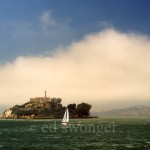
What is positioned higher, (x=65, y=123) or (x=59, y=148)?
(x=65, y=123)

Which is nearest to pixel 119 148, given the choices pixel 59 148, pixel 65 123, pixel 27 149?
pixel 59 148

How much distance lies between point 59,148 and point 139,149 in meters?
13.8

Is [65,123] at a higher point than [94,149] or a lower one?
higher

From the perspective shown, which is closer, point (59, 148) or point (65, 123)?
point (59, 148)

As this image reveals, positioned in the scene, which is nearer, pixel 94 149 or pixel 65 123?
pixel 94 149

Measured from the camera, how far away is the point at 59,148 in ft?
199

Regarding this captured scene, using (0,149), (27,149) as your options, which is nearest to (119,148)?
(27,149)

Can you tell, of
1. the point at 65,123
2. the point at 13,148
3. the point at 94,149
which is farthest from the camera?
the point at 65,123

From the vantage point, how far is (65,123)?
6599 inches

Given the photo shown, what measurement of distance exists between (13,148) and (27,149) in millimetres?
3337

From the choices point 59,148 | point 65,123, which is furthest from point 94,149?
point 65,123

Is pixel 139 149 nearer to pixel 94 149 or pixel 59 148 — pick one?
pixel 94 149

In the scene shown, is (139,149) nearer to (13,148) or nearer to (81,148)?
(81,148)

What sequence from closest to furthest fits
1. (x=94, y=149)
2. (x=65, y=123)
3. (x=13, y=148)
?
(x=94, y=149) < (x=13, y=148) < (x=65, y=123)
